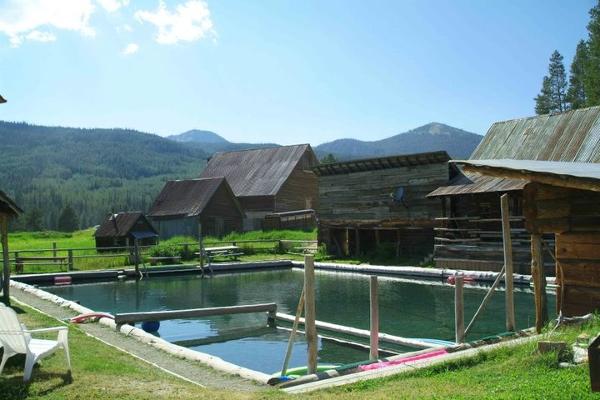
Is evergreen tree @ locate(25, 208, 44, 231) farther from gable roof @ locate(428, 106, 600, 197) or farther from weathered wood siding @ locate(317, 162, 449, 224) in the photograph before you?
gable roof @ locate(428, 106, 600, 197)

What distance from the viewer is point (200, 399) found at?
699 cm

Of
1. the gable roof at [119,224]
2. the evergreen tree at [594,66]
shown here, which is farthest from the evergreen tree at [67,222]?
the evergreen tree at [594,66]

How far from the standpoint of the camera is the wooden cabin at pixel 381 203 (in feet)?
104

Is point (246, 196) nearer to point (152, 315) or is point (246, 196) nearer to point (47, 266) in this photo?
point (47, 266)

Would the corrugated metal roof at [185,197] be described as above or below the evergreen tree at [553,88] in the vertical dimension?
below

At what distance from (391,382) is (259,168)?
48383 mm

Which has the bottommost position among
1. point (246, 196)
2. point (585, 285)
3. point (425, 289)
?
point (425, 289)

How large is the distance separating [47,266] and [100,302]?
34.4 feet

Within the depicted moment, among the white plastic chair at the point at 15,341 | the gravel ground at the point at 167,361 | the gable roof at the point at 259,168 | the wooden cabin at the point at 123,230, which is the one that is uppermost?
the gable roof at the point at 259,168

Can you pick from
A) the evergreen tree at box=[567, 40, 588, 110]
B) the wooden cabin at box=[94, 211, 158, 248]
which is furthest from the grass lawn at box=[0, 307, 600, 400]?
the evergreen tree at box=[567, 40, 588, 110]

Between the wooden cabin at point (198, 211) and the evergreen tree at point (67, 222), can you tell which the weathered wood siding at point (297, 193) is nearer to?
the wooden cabin at point (198, 211)

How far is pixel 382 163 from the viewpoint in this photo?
33812 millimetres

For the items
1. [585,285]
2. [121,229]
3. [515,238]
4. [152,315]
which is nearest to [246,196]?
[121,229]

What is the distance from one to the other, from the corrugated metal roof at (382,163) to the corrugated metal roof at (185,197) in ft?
38.6
